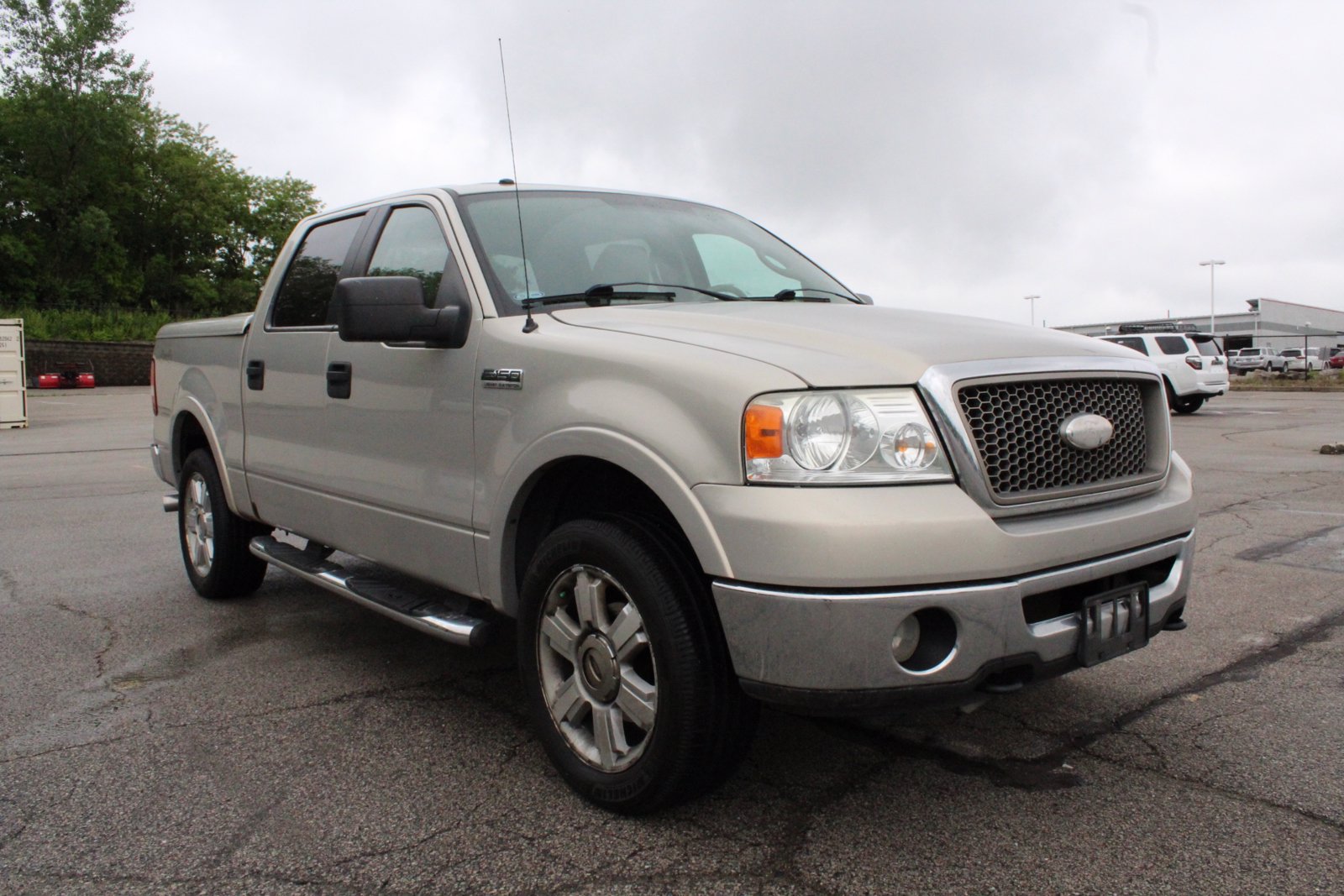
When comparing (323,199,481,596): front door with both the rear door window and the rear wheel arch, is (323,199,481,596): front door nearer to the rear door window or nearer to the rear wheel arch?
the rear door window

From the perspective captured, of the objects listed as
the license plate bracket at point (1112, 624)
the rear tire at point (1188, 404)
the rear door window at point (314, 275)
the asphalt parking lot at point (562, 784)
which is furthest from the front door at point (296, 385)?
the rear tire at point (1188, 404)

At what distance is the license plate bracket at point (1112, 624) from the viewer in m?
2.71

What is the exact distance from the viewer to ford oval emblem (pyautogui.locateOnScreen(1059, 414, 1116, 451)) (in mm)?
2840

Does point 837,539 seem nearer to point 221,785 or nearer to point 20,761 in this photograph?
point 221,785

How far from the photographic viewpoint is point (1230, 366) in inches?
2125

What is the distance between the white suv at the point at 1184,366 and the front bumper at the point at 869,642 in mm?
19424

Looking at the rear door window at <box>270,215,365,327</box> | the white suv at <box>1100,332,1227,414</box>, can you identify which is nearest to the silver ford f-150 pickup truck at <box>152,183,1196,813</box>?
the rear door window at <box>270,215,365,327</box>

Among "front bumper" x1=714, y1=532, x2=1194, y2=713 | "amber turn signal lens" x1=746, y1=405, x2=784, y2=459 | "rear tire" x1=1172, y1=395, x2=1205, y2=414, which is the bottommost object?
"rear tire" x1=1172, y1=395, x2=1205, y2=414

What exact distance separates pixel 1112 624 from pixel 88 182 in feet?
197

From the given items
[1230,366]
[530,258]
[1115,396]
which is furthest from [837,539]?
[1230,366]

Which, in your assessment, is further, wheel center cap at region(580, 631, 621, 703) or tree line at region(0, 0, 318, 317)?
tree line at region(0, 0, 318, 317)

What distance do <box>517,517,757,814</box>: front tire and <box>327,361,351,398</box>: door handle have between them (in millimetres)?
1365

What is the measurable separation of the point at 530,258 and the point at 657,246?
567 millimetres

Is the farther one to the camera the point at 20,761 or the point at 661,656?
the point at 20,761
